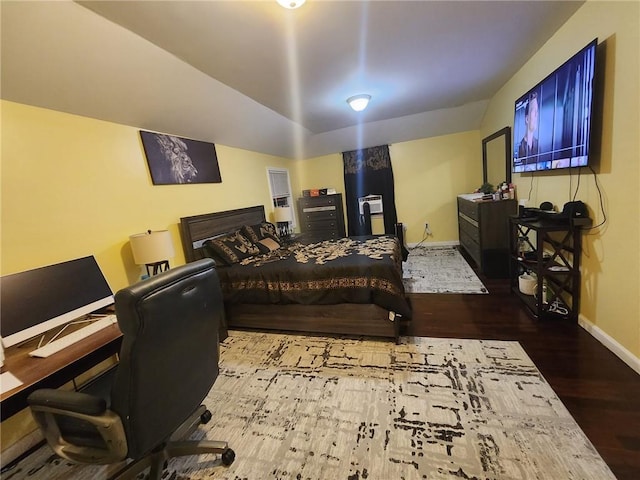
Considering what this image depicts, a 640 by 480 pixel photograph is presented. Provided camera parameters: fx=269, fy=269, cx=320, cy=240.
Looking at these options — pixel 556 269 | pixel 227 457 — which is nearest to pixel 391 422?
pixel 227 457

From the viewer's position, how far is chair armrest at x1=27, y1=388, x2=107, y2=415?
97 cm

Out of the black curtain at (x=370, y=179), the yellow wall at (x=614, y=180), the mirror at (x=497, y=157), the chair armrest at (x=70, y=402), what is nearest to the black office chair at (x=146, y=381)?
the chair armrest at (x=70, y=402)

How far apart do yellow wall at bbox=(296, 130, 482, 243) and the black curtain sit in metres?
0.13

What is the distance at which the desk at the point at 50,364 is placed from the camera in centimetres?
108

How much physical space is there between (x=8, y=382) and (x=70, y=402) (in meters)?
0.46

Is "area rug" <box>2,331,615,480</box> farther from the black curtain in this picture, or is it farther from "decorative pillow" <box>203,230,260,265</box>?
the black curtain

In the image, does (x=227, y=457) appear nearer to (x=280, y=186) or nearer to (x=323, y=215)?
(x=280, y=186)

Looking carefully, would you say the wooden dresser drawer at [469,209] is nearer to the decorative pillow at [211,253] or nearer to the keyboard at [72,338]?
the decorative pillow at [211,253]

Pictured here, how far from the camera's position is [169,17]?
65.1 inches

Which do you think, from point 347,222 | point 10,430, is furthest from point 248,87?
point 347,222

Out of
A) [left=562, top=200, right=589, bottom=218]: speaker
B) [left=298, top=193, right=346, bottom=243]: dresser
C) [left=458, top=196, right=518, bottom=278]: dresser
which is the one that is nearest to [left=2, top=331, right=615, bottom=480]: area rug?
[left=562, top=200, right=589, bottom=218]: speaker

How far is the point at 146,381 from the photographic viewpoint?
0.99m

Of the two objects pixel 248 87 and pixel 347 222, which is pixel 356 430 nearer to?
pixel 248 87

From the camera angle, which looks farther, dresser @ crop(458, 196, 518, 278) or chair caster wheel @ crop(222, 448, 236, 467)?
dresser @ crop(458, 196, 518, 278)
